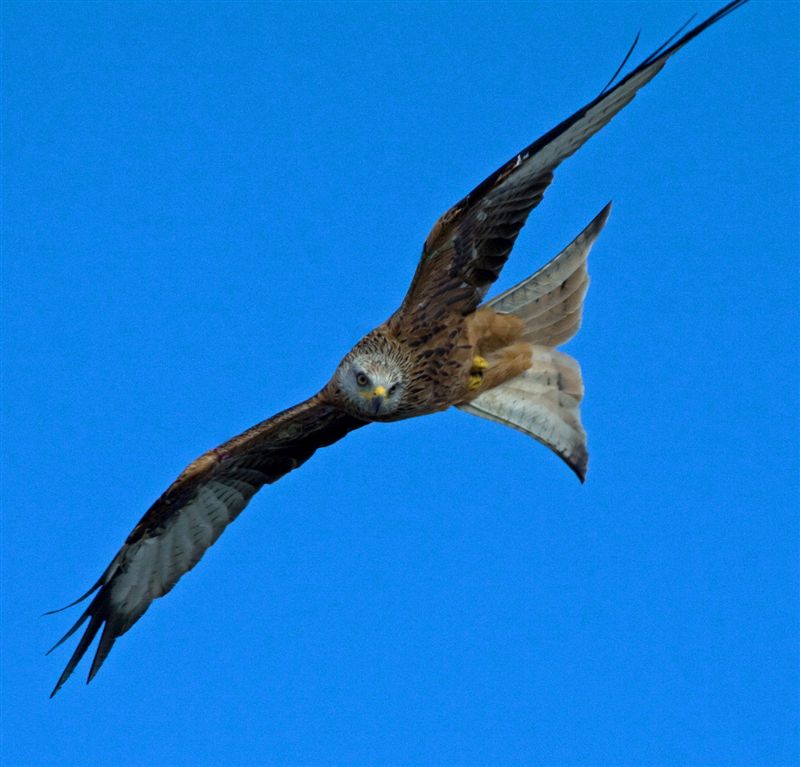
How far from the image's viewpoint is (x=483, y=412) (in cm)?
1004

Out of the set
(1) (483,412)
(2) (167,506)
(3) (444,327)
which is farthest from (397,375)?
(2) (167,506)

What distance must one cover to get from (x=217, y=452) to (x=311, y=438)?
26.1 inches

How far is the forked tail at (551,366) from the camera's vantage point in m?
9.75

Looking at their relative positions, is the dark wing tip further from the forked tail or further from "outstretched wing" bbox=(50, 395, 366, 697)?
the forked tail

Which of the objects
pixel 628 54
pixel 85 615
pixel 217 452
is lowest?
pixel 85 615

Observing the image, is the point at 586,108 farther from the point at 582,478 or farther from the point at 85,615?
the point at 85,615

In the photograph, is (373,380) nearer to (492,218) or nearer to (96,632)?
(492,218)

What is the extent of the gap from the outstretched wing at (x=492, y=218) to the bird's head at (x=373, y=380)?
0.96 feet

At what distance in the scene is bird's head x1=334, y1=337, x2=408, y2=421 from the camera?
8781mm

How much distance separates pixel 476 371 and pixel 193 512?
216cm

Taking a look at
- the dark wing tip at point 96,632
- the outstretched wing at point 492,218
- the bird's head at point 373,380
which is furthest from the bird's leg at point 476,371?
the dark wing tip at point 96,632

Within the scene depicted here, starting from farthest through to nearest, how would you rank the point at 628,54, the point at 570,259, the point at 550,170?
the point at 570,259 < the point at 550,170 < the point at 628,54

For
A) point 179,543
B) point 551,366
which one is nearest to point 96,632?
point 179,543

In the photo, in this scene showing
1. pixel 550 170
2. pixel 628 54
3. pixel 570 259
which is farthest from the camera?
pixel 570 259
